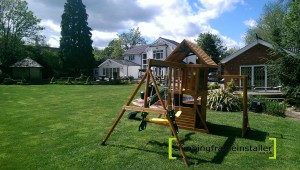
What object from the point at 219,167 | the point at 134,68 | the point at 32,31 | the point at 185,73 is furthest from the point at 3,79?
the point at 219,167

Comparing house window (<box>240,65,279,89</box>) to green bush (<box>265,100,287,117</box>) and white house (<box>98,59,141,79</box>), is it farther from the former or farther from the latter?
white house (<box>98,59,141,79</box>)

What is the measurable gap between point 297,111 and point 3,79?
114 feet

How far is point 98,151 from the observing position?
20.0 feet

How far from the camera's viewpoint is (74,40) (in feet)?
140

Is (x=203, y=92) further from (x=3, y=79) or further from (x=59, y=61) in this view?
(x=59, y=61)

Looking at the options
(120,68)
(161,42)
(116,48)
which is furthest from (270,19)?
(116,48)

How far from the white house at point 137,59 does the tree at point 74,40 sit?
6.49 metres

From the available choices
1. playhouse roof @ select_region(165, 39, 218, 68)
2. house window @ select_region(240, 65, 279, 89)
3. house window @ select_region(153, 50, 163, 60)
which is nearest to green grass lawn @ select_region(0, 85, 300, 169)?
playhouse roof @ select_region(165, 39, 218, 68)

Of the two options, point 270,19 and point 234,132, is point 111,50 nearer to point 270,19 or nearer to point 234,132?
point 270,19

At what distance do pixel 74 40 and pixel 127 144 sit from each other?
39369 mm

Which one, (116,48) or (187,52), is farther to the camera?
(116,48)

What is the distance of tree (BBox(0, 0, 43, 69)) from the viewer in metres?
40.3

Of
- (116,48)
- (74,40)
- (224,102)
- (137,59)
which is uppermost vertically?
(116,48)

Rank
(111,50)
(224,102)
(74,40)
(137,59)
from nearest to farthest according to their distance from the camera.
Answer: (224,102), (74,40), (137,59), (111,50)
